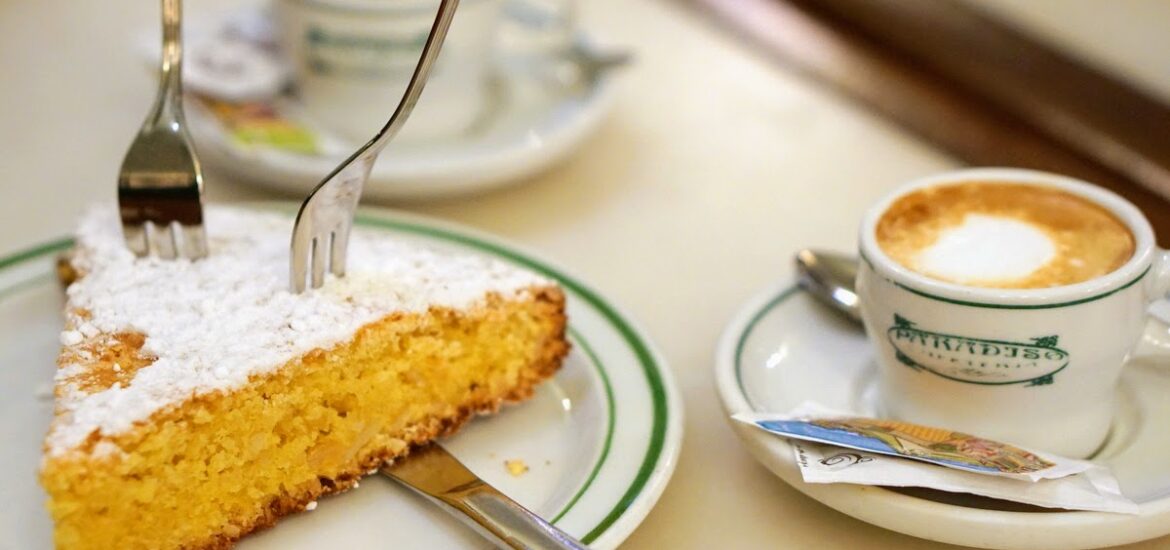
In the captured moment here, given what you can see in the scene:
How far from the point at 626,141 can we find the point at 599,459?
0.78 meters

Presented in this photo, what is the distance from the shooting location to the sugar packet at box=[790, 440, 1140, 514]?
0.76 meters

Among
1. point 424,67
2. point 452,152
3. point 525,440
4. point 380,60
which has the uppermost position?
point 424,67

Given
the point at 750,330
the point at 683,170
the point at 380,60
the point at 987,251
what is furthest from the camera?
the point at 683,170

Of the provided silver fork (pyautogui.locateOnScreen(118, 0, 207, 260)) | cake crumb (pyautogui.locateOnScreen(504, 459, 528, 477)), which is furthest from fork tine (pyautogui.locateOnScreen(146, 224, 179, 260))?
cake crumb (pyautogui.locateOnScreen(504, 459, 528, 477))

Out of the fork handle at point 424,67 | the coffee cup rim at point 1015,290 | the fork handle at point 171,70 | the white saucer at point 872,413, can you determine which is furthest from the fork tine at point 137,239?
the coffee cup rim at point 1015,290

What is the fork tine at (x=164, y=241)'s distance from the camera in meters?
1.05

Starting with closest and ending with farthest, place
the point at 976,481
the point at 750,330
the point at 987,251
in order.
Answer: the point at 976,481, the point at 987,251, the point at 750,330

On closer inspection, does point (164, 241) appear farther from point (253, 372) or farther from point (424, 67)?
point (424, 67)

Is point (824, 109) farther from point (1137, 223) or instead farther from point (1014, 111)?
point (1137, 223)

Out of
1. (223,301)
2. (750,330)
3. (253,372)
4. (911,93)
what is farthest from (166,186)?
(911,93)

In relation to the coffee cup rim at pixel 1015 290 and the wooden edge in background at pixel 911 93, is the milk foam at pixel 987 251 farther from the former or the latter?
the wooden edge in background at pixel 911 93

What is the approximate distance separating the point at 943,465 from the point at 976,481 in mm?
25

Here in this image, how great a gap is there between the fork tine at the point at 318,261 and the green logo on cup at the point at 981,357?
51 cm

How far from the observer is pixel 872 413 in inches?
37.7
